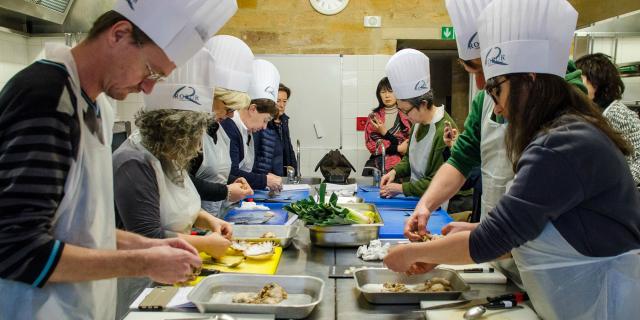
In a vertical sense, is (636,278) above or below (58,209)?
below

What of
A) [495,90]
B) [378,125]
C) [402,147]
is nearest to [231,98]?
[495,90]

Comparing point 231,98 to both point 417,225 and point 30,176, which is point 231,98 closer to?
point 417,225

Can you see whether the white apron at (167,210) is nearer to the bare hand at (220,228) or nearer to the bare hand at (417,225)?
the bare hand at (220,228)

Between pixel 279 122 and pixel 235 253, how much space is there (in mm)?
3471

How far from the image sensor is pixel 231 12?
1.65 metres

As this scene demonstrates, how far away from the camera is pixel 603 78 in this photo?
3508 millimetres

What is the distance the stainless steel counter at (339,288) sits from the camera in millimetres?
1438

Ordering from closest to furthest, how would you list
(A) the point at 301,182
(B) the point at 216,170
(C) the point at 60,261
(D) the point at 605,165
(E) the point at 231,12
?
(C) the point at 60,261
(D) the point at 605,165
(E) the point at 231,12
(B) the point at 216,170
(A) the point at 301,182

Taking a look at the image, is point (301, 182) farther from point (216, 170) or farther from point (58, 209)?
point (58, 209)

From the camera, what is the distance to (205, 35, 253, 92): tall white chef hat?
291cm

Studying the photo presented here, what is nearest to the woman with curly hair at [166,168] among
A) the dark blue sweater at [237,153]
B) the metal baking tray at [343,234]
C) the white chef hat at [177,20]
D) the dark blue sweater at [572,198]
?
the metal baking tray at [343,234]

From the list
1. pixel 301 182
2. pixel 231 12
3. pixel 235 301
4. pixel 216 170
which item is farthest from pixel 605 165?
pixel 301 182

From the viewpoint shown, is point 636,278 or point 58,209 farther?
point 636,278

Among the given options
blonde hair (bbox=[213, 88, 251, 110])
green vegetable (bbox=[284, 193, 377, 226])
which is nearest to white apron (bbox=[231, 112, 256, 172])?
blonde hair (bbox=[213, 88, 251, 110])
